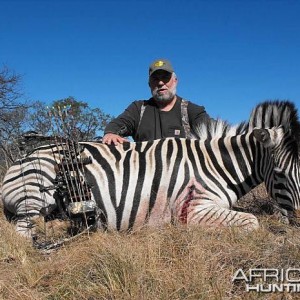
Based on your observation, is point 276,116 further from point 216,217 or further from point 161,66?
point 161,66

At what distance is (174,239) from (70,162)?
3.22 feet

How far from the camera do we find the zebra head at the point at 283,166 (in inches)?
98.8

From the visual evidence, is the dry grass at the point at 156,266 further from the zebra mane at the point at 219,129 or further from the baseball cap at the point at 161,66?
the baseball cap at the point at 161,66

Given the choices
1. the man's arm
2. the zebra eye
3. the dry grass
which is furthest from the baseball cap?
the dry grass

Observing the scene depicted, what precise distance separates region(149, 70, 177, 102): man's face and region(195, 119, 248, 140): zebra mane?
781 mm

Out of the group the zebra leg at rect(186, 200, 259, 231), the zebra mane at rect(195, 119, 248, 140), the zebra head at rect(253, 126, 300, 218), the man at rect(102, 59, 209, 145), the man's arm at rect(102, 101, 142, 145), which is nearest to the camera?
the zebra leg at rect(186, 200, 259, 231)

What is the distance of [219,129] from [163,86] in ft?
3.03

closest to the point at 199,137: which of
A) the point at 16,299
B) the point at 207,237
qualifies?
the point at 207,237

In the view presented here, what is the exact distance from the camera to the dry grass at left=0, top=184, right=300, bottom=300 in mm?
1520

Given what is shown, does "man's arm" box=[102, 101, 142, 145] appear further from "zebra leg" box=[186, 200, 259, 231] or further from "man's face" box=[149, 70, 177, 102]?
"zebra leg" box=[186, 200, 259, 231]

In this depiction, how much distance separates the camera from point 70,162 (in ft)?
8.61

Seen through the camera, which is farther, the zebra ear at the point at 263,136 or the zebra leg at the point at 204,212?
the zebra ear at the point at 263,136

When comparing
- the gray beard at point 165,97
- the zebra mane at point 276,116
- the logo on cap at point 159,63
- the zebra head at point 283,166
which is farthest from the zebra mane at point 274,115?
the logo on cap at point 159,63

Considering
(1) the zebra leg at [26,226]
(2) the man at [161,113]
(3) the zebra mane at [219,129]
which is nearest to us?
(1) the zebra leg at [26,226]
